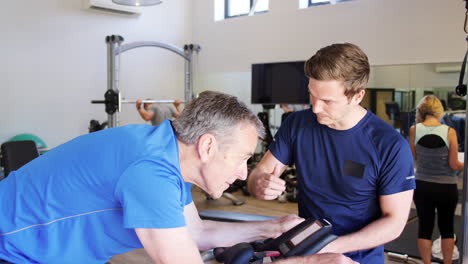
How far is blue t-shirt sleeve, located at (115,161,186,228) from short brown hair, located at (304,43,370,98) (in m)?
0.70

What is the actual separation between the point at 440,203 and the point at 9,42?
16.3ft

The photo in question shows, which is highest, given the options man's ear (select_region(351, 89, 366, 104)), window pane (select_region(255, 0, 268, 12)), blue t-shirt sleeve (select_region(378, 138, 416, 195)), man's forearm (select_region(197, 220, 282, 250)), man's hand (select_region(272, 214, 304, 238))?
window pane (select_region(255, 0, 268, 12))

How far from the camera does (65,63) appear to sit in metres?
5.71

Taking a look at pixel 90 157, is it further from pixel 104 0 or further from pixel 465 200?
pixel 104 0

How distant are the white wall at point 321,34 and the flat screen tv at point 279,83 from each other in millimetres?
138


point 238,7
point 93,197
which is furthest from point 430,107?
point 238,7

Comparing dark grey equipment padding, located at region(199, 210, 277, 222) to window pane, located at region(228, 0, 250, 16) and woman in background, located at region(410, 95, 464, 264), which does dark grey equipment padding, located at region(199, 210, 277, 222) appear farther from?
window pane, located at region(228, 0, 250, 16)

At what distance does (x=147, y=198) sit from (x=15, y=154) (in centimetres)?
199

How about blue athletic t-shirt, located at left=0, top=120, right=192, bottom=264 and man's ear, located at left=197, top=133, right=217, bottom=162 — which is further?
man's ear, located at left=197, top=133, right=217, bottom=162

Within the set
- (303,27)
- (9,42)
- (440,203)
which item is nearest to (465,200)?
(440,203)

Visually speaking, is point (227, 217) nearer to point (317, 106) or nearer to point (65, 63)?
point (317, 106)

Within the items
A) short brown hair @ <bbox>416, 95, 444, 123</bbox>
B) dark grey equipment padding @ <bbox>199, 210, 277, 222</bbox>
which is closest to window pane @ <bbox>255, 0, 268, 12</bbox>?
short brown hair @ <bbox>416, 95, 444, 123</bbox>

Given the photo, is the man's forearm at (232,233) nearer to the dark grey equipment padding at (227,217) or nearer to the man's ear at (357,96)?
the man's ear at (357,96)

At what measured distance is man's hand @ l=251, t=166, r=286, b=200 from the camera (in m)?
1.50
